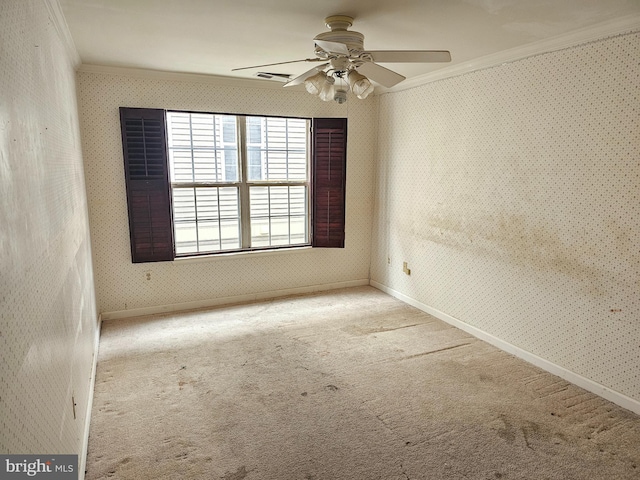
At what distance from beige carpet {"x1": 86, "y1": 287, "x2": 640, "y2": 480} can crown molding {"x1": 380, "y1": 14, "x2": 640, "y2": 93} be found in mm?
2375

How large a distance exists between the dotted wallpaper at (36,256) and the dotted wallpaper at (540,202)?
3122mm

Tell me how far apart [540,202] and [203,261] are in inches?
128

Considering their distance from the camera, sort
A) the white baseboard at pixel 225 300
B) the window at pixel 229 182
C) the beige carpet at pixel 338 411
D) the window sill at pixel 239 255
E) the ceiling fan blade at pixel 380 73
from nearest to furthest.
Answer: the beige carpet at pixel 338 411 → the ceiling fan blade at pixel 380 73 → the window at pixel 229 182 → the white baseboard at pixel 225 300 → the window sill at pixel 239 255

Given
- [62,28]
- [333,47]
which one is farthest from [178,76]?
[333,47]

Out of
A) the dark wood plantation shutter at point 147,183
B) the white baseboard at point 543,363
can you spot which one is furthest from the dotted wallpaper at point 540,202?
the dark wood plantation shutter at point 147,183

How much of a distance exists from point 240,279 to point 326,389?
208 centimetres

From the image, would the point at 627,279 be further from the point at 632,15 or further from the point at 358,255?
the point at 358,255

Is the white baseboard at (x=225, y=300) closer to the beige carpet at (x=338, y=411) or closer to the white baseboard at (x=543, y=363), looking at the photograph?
the beige carpet at (x=338, y=411)

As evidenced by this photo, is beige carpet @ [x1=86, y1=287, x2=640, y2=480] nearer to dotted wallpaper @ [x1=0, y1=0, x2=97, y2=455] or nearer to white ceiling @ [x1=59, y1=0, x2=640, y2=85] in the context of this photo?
dotted wallpaper @ [x1=0, y1=0, x2=97, y2=455]

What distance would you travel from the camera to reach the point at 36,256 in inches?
54.9

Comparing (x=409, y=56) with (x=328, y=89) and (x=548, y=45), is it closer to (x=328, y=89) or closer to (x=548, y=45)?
(x=328, y=89)

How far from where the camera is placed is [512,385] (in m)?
2.87

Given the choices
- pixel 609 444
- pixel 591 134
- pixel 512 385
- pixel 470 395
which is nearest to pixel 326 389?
pixel 470 395

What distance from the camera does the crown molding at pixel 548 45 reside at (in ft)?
7.93
